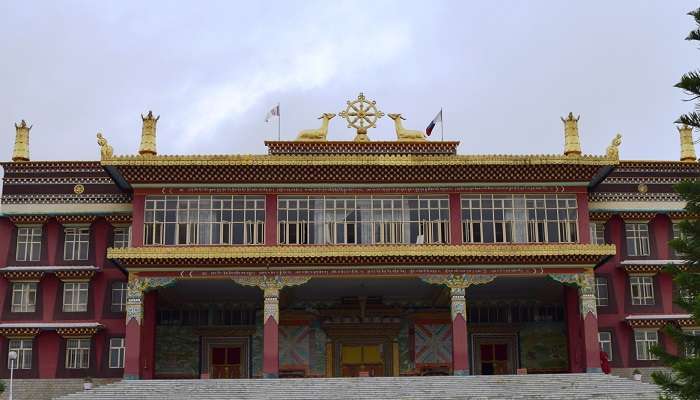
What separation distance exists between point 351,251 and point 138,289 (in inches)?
365

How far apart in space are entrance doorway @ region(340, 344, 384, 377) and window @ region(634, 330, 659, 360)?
12.1 metres

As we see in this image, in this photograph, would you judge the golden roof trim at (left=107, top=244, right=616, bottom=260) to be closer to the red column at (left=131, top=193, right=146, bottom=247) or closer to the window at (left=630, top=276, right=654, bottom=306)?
the red column at (left=131, top=193, right=146, bottom=247)

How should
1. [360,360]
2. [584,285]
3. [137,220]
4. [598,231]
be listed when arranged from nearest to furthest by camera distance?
[584,285] → [137,220] → [598,231] → [360,360]

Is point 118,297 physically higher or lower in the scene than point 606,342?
higher

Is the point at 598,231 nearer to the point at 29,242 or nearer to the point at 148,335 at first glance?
the point at 148,335

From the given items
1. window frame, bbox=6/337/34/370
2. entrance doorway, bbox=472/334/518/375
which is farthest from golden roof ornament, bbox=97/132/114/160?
entrance doorway, bbox=472/334/518/375

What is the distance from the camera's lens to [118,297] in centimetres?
4547

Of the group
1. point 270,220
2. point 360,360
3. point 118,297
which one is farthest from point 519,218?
point 118,297

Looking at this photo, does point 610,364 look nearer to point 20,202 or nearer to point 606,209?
point 606,209

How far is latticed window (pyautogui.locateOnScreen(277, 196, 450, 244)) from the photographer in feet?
141

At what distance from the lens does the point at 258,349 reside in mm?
46781

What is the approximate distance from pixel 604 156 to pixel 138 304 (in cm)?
2138

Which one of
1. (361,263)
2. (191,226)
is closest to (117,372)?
(191,226)

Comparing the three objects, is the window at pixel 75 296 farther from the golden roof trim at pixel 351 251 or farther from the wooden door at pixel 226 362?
the wooden door at pixel 226 362
